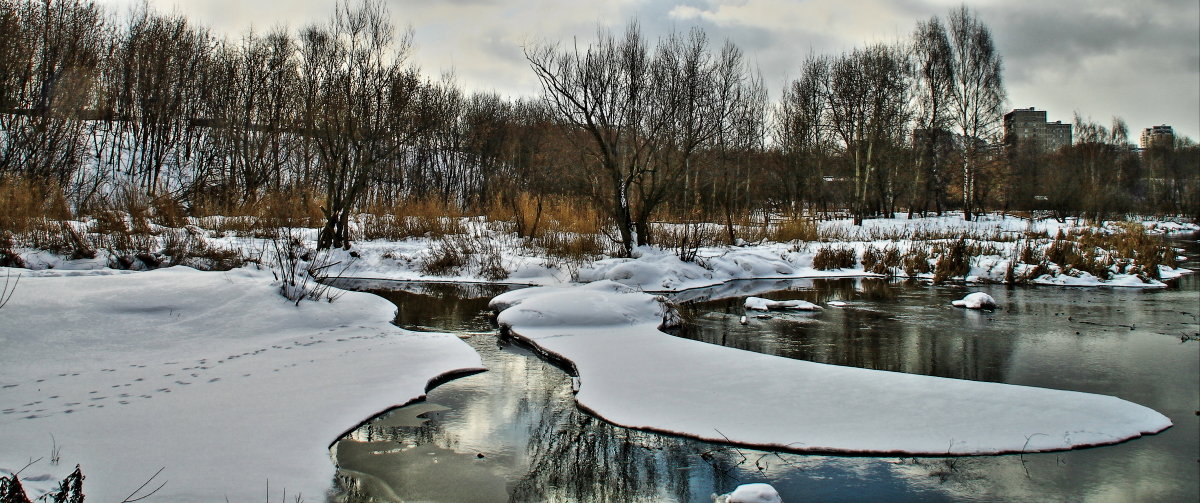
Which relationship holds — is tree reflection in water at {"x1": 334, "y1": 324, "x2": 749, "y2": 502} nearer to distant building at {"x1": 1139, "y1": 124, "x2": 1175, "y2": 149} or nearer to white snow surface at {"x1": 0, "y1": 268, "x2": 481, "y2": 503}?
white snow surface at {"x1": 0, "y1": 268, "x2": 481, "y2": 503}

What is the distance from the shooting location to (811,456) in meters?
3.54

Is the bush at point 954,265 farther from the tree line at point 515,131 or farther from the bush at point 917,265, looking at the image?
the tree line at point 515,131

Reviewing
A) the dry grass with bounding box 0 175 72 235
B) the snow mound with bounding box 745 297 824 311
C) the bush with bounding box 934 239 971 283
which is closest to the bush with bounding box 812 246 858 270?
the bush with bounding box 934 239 971 283

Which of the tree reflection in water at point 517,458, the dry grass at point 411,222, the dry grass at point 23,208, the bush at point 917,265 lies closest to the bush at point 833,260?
the bush at point 917,265

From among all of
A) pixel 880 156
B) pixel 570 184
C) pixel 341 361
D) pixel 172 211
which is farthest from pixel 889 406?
pixel 880 156

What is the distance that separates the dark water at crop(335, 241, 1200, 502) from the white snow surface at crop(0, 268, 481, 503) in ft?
1.15

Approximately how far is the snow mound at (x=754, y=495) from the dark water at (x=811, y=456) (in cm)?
17

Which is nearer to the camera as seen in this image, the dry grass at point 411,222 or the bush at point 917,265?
the bush at point 917,265

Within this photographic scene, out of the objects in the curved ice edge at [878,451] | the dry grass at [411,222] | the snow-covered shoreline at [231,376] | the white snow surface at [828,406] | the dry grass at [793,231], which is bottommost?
the curved ice edge at [878,451]

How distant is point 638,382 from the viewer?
4.94m

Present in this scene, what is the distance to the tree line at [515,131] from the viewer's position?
1414cm

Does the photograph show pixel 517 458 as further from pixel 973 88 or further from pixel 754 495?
pixel 973 88

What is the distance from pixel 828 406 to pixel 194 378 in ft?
15.2

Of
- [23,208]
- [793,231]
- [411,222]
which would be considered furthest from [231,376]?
[793,231]
